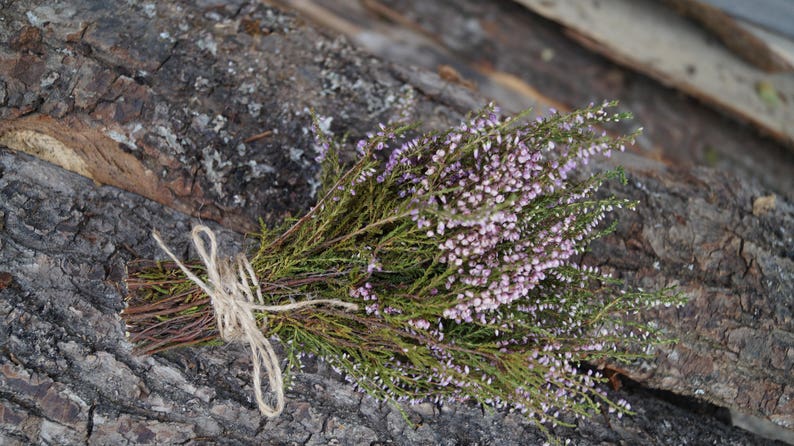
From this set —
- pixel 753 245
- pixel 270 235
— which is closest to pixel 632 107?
pixel 753 245

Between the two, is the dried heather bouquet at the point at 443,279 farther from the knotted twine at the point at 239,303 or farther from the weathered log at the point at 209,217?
the weathered log at the point at 209,217

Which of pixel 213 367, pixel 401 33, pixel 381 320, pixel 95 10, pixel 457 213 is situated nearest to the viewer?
pixel 457 213

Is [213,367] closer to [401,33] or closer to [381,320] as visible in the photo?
[381,320]

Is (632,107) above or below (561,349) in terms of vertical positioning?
above

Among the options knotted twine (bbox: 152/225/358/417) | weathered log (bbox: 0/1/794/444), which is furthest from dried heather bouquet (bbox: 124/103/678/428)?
weathered log (bbox: 0/1/794/444)

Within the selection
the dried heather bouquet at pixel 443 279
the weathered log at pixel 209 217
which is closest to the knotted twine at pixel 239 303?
the dried heather bouquet at pixel 443 279

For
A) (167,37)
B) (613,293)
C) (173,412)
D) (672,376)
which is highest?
(167,37)

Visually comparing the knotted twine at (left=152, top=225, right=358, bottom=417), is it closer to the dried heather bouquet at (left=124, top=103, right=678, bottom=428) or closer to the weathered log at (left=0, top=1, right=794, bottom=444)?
the dried heather bouquet at (left=124, top=103, right=678, bottom=428)
